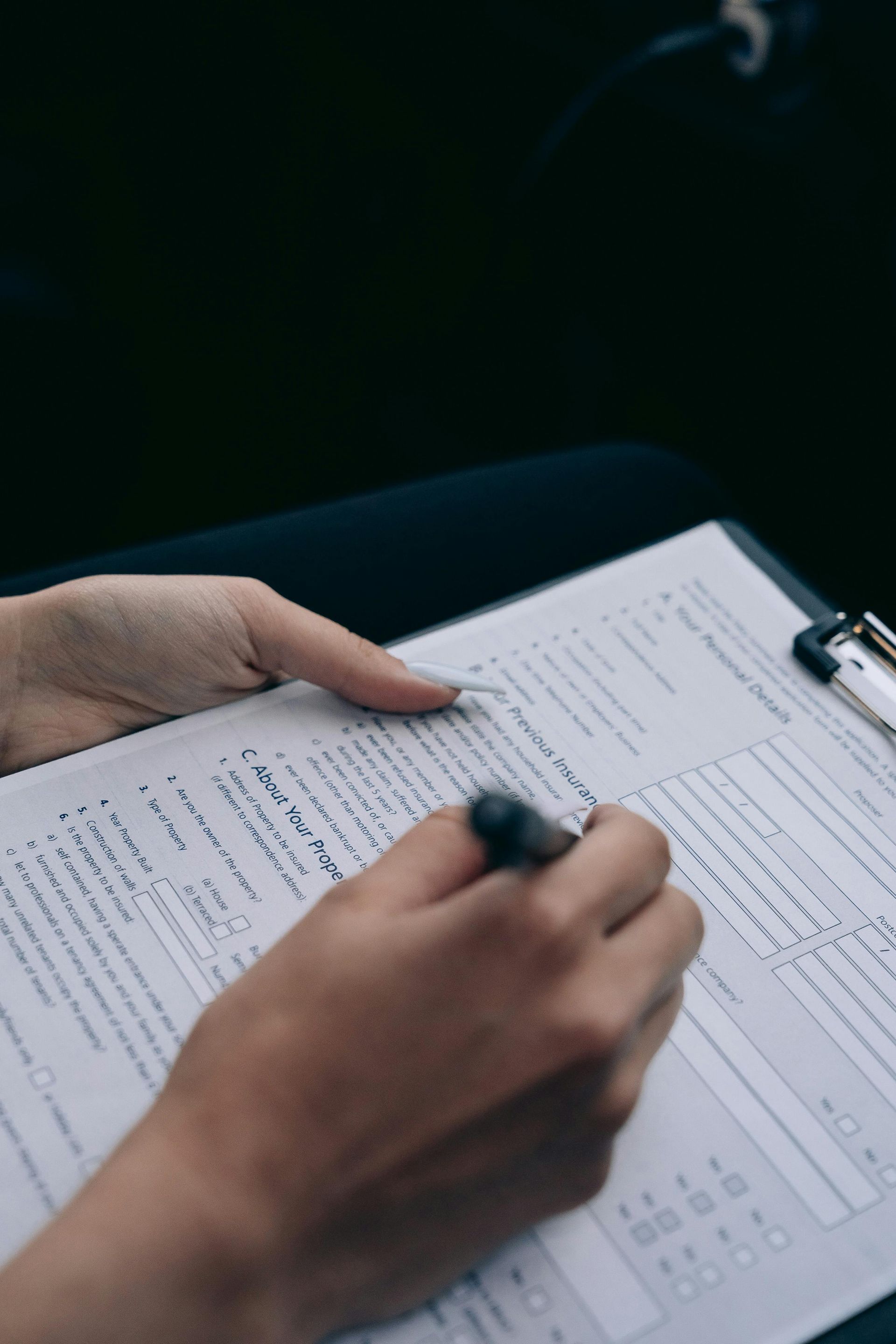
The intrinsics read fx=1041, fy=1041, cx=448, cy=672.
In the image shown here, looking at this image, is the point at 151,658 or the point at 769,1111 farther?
the point at 151,658

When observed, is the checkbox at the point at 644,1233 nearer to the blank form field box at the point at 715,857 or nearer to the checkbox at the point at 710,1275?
the checkbox at the point at 710,1275

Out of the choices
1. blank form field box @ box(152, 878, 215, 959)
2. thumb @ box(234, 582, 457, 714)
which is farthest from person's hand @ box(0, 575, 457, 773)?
blank form field box @ box(152, 878, 215, 959)

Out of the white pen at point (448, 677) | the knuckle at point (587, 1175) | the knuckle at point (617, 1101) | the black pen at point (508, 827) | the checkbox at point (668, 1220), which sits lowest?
the checkbox at point (668, 1220)

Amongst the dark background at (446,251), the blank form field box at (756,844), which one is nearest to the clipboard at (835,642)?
the blank form field box at (756,844)

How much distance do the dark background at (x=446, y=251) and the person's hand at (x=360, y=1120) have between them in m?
0.63

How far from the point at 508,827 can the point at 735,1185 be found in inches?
8.7

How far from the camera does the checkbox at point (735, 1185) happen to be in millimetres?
433

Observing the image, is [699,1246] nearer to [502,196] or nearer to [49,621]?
[49,621]

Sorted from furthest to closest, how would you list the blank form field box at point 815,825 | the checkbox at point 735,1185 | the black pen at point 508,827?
1. the blank form field box at point 815,825
2. the checkbox at point 735,1185
3. the black pen at point 508,827

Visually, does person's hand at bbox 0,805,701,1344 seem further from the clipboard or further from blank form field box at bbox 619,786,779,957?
the clipboard

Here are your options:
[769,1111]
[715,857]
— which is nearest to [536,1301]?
[769,1111]

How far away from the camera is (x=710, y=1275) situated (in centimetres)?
41

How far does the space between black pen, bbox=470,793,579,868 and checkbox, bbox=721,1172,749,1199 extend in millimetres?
195

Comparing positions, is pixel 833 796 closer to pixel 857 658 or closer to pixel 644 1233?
pixel 857 658
